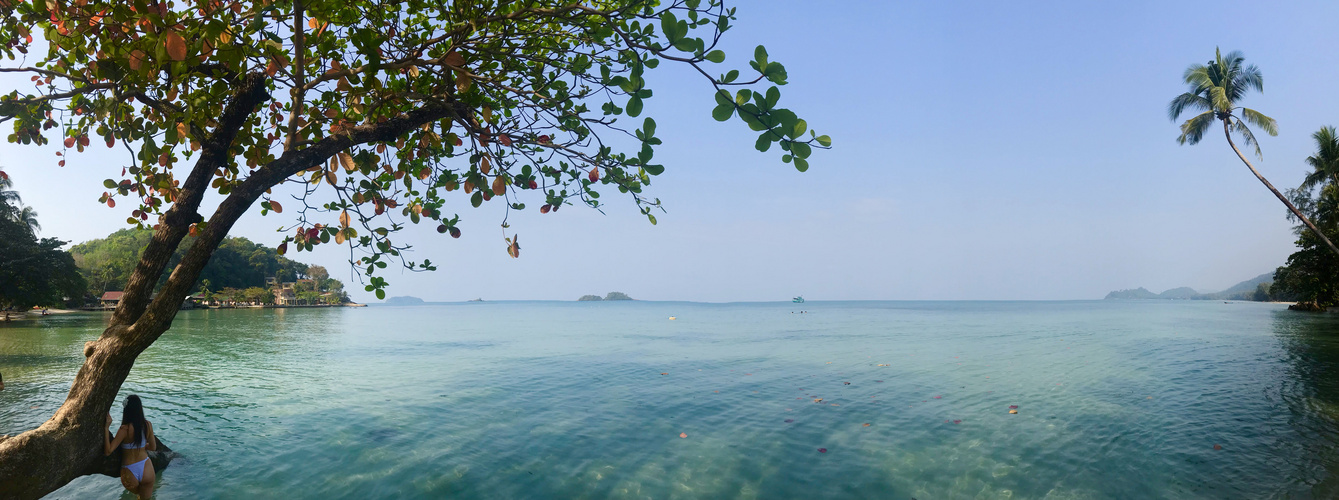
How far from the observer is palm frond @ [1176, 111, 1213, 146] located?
28684 mm

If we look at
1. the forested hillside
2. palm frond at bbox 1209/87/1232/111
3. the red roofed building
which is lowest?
the red roofed building

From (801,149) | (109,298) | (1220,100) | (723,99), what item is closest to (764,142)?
(801,149)

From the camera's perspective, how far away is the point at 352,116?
523cm

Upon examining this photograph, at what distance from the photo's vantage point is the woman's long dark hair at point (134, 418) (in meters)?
6.48

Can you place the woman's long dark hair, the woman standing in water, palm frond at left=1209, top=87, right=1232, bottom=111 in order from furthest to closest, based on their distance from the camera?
palm frond at left=1209, top=87, right=1232, bottom=111 < the woman's long dark hair < the woman standing in water

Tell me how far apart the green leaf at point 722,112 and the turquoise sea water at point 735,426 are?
20.2 feet

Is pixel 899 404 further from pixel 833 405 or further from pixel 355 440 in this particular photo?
pixel 355 440

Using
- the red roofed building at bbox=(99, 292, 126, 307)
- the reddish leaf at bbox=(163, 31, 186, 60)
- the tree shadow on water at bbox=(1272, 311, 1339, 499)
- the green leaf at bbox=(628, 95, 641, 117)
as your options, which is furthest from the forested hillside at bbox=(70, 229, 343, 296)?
the tree shadow on water at bbox=(1272, 311, 1339, 499)

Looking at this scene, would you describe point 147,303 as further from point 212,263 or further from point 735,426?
point 212,263

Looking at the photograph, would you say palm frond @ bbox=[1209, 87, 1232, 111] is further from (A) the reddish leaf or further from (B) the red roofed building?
(B) the red roofed building

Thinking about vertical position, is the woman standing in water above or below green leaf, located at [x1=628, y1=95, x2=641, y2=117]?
below

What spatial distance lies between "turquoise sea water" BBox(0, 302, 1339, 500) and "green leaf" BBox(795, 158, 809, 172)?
5.97 metres

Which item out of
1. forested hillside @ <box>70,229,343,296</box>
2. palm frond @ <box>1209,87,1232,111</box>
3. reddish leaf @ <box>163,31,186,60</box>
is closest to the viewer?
reddish leaf @ <box>163,31,186,60</box>

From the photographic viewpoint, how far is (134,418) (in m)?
6.64
